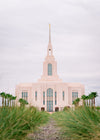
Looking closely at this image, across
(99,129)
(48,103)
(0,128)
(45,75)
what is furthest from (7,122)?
(45,75)

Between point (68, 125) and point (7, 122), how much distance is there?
159 centimetres

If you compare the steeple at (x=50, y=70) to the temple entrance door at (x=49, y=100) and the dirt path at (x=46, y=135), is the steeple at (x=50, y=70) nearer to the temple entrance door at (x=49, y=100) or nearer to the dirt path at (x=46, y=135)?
the temple entrance door at (x=49, y=100)

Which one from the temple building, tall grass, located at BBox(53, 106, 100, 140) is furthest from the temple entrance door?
tall grass, located at BBox(53, 106, 100, 140)

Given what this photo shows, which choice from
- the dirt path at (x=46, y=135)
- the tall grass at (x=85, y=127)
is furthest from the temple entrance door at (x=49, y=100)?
the tall grass at (x=85, y=127)

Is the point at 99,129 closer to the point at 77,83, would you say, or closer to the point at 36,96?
the point at 36,96

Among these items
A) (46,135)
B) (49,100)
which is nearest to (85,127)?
(46,135)

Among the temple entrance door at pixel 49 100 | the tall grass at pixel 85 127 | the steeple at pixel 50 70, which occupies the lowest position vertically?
the temple entrance door at pixel 49 100

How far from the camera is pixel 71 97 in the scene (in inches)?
2581

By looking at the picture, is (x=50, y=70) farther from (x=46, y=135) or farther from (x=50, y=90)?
(x=46, y=135)

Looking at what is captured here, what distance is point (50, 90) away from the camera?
63031 millimetres

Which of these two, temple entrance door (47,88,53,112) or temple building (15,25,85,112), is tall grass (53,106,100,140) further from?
temple entrance door (47,88,53,112)

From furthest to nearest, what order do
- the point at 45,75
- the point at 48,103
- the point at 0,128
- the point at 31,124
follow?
the point at 45,75 → the point at 48,103 → the point at 31,124 → the point at 0,128

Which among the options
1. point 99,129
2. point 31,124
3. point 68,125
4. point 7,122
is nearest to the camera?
point 99,129

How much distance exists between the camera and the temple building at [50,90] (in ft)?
203
